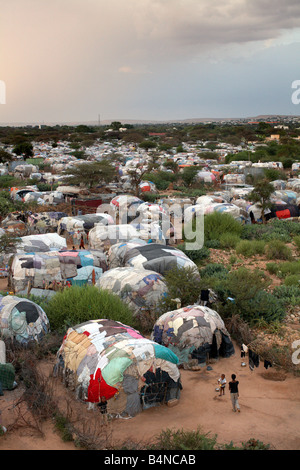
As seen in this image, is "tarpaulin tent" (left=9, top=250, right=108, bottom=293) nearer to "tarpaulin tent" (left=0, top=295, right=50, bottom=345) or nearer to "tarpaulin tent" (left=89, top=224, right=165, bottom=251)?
"tarpaulin tent" (left=0, top=295, right=50, bottom=345)

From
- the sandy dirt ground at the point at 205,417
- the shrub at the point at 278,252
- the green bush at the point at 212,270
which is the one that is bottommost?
the sandy dirt ground at the point at 205,417

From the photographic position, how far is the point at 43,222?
1722cm

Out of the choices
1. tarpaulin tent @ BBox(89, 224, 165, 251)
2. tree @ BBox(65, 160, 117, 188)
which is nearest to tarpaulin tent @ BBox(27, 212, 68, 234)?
tarpaulin tent @ BBox(89, 224, 165, 251)

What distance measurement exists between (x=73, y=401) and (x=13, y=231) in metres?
10.4

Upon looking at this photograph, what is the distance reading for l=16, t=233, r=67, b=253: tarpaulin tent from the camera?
40.8 feet

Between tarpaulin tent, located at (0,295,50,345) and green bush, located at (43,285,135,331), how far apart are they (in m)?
0.48

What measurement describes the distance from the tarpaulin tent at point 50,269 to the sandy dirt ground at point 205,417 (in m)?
3.52

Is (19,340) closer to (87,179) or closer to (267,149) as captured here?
(87,179)

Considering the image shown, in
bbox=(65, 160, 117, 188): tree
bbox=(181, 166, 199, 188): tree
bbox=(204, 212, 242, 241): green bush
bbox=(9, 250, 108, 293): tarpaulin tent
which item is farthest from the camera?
bbox=(181, 166, 199, 188): tree

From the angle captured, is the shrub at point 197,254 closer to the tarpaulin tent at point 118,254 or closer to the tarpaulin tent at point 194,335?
the tarpaulin tent at point 118,254

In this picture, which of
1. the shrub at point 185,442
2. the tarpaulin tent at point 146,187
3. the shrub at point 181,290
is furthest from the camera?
the tarpaulin tent at point 146,187

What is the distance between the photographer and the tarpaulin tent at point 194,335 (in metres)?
7.90

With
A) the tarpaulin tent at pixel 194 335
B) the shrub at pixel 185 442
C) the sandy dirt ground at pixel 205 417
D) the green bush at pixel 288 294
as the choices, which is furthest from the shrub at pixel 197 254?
the shrub at pixel 185 442
